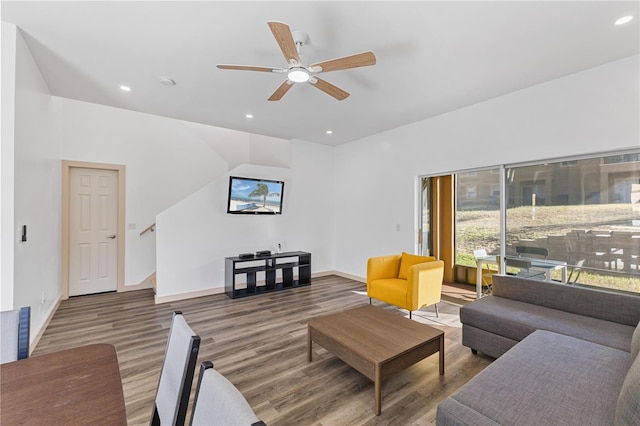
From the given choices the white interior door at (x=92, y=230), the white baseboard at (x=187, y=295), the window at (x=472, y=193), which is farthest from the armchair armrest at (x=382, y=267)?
the white interior door at (x=92, y=230)

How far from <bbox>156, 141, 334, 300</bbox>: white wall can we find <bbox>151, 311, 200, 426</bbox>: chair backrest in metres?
3.67

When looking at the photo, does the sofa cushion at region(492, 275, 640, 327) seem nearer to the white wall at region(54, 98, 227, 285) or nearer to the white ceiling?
the white ceiling

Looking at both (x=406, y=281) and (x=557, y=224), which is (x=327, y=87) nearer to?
(x=406, y=281)

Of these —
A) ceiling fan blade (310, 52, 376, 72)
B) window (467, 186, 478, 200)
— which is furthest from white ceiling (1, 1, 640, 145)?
window (467, 186, 478, 200)

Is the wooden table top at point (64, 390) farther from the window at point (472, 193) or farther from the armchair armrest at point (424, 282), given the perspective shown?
the window at point (472, 193)

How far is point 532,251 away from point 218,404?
403 centimetres

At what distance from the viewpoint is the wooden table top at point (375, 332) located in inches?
82.0

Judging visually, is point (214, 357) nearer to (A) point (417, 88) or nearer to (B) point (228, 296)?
(B) point (228, 296)

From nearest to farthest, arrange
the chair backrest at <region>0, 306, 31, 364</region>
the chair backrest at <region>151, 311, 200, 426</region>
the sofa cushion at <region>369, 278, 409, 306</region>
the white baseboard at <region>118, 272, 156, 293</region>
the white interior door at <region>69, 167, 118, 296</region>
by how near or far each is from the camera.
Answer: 1. the chair backrest at <region>151, 311, 200, 426</region>
2. the chair backrest at <region>0, 306, 31, 364</region>
3. the sofa cushion at <region>369, 278, 409, 306</region>
4. the white interior door at <region>69, 167, 118, 296</region>
5. the white baseboard at <region>118, 272, 156, 293</region>

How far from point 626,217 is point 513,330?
1.81 metres

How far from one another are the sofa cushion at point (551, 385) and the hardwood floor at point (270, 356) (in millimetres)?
647

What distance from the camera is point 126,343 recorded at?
9.65 feet

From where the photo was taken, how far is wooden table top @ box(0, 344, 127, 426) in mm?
823

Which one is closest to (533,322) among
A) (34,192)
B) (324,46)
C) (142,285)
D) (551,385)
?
(551,385)
